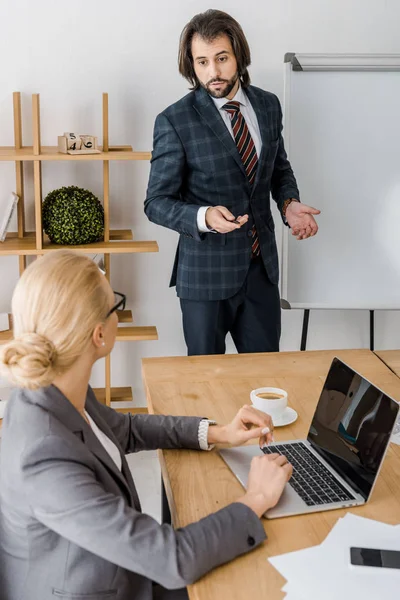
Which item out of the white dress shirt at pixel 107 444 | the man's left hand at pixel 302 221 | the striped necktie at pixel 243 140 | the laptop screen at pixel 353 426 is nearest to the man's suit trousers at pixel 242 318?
the man's left hand at pixel 302 221

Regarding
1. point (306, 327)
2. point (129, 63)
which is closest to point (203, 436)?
point (306, 327)

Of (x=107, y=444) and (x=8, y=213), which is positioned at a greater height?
(x=8, y=213)

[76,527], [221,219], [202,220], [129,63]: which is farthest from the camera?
[129,63]

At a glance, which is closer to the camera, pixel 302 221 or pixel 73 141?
pixel 302 221

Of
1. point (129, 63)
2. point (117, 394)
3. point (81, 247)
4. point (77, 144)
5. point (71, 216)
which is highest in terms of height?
point (129, 63)

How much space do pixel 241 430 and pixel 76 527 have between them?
1.62ft

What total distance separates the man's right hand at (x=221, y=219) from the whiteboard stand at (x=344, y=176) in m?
0.87

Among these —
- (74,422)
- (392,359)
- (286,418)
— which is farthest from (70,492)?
(392,359)

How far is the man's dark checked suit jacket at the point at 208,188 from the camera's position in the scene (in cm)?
255

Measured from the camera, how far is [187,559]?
1.16 meters

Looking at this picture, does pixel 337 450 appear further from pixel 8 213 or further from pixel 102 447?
pixel 8 213

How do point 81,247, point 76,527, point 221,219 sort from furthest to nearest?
1. point 81,247
2. point 221,219
3. point 76,527

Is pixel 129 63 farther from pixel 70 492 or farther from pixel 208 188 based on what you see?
pixel 70 492

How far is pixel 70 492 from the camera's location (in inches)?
45.2
